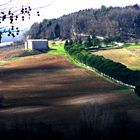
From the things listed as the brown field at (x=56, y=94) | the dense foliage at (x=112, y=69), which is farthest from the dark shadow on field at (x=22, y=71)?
the dense foliage at (x=112, y=69)

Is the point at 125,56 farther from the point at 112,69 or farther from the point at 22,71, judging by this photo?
the point at 112,69

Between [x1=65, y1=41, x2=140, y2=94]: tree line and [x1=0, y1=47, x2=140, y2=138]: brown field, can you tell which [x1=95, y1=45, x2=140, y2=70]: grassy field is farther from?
[x1=0, y1=47, x2=140, y2=138]: brown field

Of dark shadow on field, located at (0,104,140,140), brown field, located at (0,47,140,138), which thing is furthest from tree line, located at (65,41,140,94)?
dark shadow on field, located at (0,104,140,140)

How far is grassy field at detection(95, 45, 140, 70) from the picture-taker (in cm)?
9469

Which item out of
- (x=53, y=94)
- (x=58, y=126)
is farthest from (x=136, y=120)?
(x=53, y=94)

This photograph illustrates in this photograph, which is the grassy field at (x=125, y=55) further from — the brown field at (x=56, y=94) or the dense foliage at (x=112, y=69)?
the brown field at (x=56, y=94)

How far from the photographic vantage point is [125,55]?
10719cm

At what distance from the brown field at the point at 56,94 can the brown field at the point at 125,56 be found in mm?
11913

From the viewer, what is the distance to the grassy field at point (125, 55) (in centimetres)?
9469

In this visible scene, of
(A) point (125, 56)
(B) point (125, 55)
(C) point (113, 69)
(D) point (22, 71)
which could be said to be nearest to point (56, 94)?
(C) point (113, 69)

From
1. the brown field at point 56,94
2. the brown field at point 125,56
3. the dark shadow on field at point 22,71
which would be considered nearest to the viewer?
the brown field at point 56,94

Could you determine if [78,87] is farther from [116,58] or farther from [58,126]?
[116,58]

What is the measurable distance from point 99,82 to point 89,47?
63.4m

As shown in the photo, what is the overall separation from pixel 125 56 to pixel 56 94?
53374 millimetres
